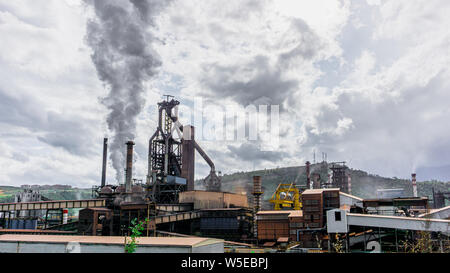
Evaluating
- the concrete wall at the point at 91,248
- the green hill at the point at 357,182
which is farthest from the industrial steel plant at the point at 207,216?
the green hill at the point at 357,182

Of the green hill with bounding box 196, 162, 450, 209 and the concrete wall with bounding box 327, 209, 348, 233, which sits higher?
the green hill with bounding box 196, 162, 450, 209

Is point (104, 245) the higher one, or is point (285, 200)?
point (285, 200)

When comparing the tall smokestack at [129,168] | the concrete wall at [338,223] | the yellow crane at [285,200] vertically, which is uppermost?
the tall smokestack at [129,168]

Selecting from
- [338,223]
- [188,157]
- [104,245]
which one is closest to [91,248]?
[104,245]

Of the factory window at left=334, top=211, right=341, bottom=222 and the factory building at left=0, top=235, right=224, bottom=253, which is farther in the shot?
the factory window at left=334, top=211, right=341, bottom=222

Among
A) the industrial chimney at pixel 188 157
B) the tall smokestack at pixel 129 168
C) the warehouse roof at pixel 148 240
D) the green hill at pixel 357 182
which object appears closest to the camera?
the warehouse roof at pixel 148 240

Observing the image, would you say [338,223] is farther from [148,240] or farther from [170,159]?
[170,159]

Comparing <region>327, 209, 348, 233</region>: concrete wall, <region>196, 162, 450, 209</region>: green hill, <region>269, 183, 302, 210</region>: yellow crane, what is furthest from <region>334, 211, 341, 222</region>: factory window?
<region>196, 162, 450, 209</region>: green hill

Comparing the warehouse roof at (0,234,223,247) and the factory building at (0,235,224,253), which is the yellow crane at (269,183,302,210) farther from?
the warehouse roof at (0,234,223,247)

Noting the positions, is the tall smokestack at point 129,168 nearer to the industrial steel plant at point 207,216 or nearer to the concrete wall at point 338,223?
the industrial steel plant at point 207,216

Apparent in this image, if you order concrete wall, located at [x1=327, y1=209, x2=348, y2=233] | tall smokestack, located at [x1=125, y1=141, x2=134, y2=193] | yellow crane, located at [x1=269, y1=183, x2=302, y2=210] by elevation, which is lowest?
concrete wall, located at [x1=327, y1=209, x2=348, y2=233]
